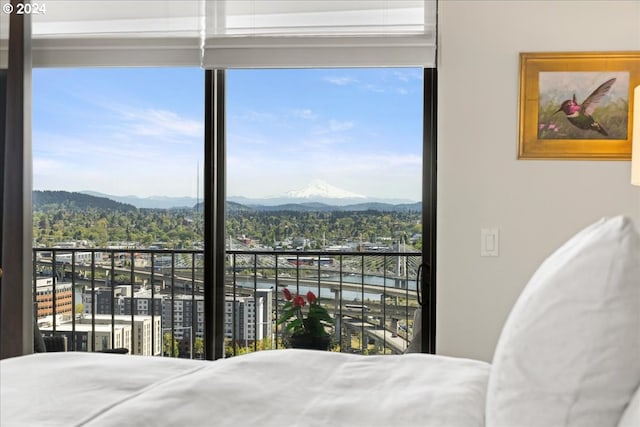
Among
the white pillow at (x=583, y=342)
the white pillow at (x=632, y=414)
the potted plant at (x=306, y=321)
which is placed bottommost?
the potted plant at (x=306, y=321)

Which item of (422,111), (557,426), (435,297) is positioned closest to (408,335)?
(435,297)

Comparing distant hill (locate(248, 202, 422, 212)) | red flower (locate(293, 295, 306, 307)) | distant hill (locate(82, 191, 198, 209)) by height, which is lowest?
red flower (locate(293, 295, 306, 307))

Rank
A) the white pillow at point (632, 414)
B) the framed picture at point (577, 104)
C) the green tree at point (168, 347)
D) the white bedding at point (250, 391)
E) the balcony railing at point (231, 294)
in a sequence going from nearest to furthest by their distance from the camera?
the white pillow at point (632, 414) → the white bedding at point (250, 391) → the framed picture at point (577, 104) → the balcony railing at point (231, 294) → the green tree at point (168, 347)

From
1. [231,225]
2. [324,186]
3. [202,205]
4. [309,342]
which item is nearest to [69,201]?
[202,205]

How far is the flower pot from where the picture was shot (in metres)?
3.35

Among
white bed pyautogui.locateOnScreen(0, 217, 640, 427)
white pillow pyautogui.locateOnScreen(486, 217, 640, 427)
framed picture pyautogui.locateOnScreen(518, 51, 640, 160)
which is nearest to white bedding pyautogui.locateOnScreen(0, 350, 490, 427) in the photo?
white bed pyautogui.locateOnScreen(0, 217, 640, 427)

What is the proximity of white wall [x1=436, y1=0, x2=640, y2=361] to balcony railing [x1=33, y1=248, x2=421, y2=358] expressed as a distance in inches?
14.8

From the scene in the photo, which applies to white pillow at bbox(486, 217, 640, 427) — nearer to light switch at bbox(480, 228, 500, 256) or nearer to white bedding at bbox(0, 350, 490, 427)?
white bedding at bbox(0, 350, 490, 427)

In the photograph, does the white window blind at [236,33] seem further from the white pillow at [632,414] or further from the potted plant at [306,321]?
the white pillow at [632,414]

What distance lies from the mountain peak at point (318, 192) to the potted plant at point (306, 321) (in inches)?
19.6

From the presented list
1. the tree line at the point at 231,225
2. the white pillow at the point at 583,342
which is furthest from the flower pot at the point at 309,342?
the white pillow at the point at 583,342

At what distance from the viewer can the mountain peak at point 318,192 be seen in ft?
11.0

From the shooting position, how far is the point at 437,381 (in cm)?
123

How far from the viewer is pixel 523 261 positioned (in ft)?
9.83
